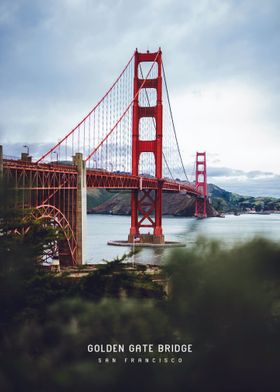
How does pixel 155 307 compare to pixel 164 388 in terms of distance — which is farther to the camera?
pixel 155 307


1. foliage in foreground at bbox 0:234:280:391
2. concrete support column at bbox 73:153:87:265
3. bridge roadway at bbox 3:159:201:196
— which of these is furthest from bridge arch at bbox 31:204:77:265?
foliage in foreground at bbox 0:234:280:391

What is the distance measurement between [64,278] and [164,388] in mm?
3142

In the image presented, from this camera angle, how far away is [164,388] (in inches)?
246

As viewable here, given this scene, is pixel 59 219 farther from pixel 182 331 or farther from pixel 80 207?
pixel 182 331

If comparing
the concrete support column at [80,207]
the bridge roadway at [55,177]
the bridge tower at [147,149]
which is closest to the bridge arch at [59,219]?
the concrete support column at [80,207]

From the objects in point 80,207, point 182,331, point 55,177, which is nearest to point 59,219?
point 80,207

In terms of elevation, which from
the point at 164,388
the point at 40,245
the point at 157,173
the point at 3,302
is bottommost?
the point at 164,388

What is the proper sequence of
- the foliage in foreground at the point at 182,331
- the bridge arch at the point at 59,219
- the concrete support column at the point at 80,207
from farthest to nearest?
the concrete support column at the point at 80,207 < the bridge arch at the point at 59,219 < the foliage in foreground at the point at 182,331

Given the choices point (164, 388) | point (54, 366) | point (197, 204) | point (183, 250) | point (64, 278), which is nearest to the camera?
point (164, 388)

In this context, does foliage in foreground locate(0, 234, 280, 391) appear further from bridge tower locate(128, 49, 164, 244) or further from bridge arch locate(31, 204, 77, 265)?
bridge tower locate(128, 49, 164, 244)

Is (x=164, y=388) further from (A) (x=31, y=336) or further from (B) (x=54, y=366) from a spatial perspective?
(A) (x=31, y=336)

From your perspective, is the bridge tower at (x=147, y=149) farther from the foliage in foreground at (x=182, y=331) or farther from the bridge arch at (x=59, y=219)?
the foliage in foreground at (x=182, y=331)

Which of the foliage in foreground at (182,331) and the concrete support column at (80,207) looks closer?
the foliage in foreground at (182,331)

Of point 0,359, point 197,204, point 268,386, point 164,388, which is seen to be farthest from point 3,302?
point 197,204
